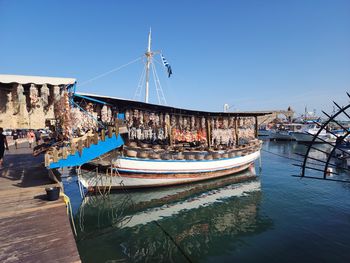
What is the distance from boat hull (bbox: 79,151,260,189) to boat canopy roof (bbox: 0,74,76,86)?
5.58 meters

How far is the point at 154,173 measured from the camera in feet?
48.1

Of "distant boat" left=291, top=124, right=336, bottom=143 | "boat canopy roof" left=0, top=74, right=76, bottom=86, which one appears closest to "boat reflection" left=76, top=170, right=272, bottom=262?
"boat canopy roof" left=0, top=74, right=76, bottom=86

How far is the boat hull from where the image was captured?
13594 mm

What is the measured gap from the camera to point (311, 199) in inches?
531

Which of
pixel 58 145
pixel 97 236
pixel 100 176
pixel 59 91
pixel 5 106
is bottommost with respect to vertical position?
pixel 97 236

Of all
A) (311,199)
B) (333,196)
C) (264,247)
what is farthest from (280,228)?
(333,196)

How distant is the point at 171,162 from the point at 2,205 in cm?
981

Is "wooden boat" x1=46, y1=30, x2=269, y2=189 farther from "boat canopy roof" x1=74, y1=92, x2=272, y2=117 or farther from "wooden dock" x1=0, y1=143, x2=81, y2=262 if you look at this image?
"wooden dock" x1=0, y1=143, x2=81, y2=262

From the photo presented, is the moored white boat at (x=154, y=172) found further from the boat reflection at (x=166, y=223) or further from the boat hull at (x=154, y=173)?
the boat reflection at (x=166, y=223)

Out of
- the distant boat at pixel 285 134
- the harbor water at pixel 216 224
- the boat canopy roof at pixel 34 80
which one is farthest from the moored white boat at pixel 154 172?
the distant boat at pixel 285 134

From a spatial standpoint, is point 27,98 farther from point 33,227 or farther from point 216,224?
point 216,224

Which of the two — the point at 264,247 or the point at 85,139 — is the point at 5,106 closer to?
the point at 85,139

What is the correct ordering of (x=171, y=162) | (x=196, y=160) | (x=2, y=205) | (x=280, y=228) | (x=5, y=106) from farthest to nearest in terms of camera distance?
1. (x=196, y=160)
2. (x=171, y=162)
3. (x=280, y=228)
4. (x=5, y=106)
5. (x=2, y=205)

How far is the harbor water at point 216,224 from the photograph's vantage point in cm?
790
